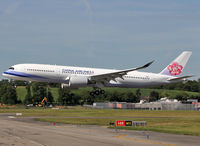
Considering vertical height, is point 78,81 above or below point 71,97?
above

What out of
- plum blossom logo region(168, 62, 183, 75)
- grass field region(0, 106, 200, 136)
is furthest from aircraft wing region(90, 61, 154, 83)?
plum blossom logo region(168, 62, 183, 75)

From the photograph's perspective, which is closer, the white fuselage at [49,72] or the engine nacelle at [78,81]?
the white fuselage at [49,72]

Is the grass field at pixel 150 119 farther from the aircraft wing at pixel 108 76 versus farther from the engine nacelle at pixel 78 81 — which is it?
the aircraft wing at pixel 108 76

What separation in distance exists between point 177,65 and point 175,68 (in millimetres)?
992

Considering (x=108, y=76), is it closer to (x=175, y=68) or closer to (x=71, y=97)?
(x=175, y=68)

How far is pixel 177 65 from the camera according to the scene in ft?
224

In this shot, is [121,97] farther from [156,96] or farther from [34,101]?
[34,101]

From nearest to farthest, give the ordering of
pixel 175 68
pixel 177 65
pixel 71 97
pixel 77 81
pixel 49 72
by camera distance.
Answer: pixel 49 72
pixel 77 81
pixel 175 68
pixel 177 65
pixel 71 97

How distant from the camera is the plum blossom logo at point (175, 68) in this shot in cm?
6700

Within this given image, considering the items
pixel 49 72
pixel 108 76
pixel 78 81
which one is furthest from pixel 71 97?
pixel 49 72

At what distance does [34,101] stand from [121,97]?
31.7 meters

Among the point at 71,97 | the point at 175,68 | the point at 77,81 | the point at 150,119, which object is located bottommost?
the point at 150,119

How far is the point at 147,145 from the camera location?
23297 millimetres

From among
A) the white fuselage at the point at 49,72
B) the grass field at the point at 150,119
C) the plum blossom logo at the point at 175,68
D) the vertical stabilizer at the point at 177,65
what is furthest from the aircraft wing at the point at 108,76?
the plum blossom logo at the point at 175,68
